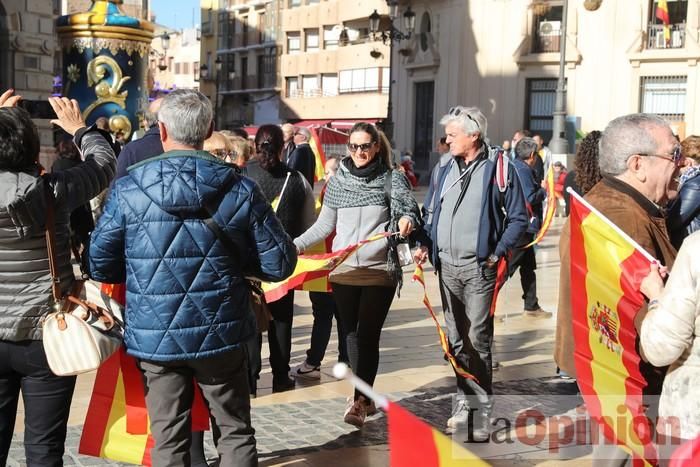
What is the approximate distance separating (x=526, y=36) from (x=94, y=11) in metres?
24.5

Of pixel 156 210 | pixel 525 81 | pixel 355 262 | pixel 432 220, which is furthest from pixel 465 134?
pixel 525 81

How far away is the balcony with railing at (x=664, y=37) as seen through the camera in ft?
119

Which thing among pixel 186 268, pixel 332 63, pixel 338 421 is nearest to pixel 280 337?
A: pixel 338 421

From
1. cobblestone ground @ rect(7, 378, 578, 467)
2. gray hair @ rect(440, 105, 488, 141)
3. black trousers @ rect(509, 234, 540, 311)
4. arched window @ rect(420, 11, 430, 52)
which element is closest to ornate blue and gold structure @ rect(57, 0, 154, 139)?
black trousers @ rect(509, 234, 540, 311)

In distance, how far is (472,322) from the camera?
581cm

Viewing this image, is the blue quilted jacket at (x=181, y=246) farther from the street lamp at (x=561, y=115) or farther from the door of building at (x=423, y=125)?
the door of building at (x=423, y=125)

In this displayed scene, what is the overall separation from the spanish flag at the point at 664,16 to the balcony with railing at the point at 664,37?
98 millimetres

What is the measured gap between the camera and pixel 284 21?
6019cm

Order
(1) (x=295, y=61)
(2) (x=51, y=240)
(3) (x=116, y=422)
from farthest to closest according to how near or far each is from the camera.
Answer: (1) (x=295, y=61) → (3) (x=116, y=422) → (2) (x=51, y=240)

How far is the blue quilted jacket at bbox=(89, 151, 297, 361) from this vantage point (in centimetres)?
370

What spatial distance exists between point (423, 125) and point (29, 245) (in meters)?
40.5

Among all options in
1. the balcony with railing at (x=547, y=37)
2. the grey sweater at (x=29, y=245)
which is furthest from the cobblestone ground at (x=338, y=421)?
the balcony with railing at (x=547, y=37)

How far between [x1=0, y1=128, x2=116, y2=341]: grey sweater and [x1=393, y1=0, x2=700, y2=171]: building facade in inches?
1280

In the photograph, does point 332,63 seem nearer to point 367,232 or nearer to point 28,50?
point 28,50
